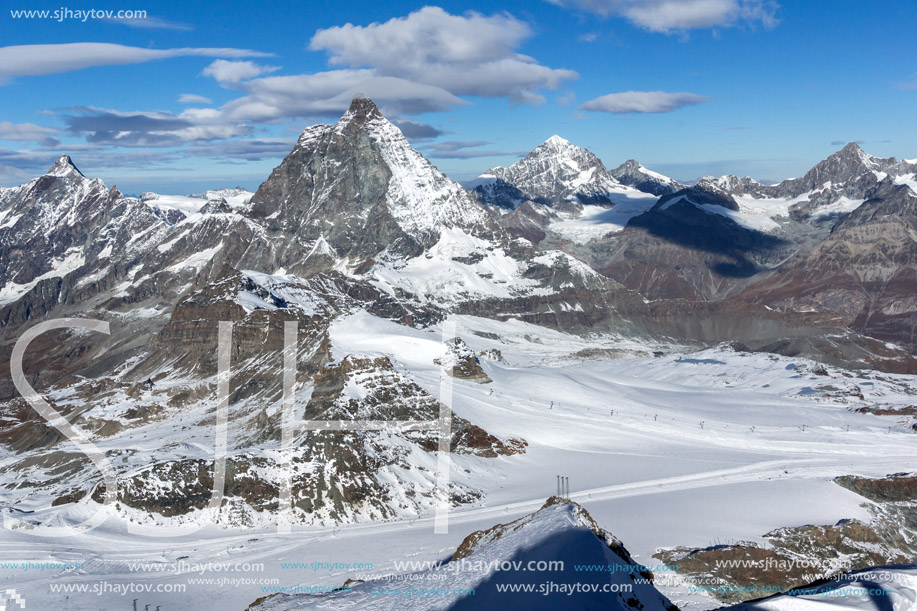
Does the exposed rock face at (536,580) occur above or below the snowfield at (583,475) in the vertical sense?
above

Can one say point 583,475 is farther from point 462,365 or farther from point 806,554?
point 462,365

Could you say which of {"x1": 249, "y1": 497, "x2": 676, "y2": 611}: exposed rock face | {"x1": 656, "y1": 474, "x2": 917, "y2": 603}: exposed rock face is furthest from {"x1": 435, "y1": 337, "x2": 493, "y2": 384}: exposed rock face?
{"x1": 249, "y1": 497, "x2": 676, "y2": 611}: exposed rock face

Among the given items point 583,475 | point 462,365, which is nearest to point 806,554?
point 583,475

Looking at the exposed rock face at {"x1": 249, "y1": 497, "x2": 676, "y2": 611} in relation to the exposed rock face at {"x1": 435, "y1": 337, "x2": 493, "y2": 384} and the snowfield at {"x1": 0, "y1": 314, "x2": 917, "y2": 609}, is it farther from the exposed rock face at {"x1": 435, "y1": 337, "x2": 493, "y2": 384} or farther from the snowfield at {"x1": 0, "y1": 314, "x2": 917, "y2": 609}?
the exposed rock face at {"x1": 435, "y1": 337, "x2": 493, "y2": 384}

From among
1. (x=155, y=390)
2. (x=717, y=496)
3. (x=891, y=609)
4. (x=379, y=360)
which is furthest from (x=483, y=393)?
(x=891, y=609)

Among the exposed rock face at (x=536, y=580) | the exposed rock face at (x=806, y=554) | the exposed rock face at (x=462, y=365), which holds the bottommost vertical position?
the exposed rock face at (x=806, y=554)

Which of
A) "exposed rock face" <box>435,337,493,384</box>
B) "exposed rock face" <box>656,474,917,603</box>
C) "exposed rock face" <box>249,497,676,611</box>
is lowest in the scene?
"exposed rock face" <box>656,474,917,603</box>

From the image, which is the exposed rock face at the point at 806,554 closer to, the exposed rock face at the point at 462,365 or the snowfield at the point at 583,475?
the snowfield at the point at 583,475

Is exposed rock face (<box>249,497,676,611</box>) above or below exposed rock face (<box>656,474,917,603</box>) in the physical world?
above

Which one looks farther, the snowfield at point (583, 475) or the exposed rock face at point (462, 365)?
the exposed rock face at point (462, 365)

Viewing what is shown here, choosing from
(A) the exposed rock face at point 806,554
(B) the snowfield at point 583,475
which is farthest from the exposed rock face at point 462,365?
(A) the exposed rock face at point 806,554

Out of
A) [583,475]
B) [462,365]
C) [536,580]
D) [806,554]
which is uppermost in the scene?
[536,580]

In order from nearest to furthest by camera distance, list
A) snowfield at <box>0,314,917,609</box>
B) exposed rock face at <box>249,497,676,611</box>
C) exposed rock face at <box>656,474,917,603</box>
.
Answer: exposed rock face at <box>249,497,676,611</box> < snowfield at <box>0,314,917,609</box> < exposed rock face at <box>656,474,917,603</box>
